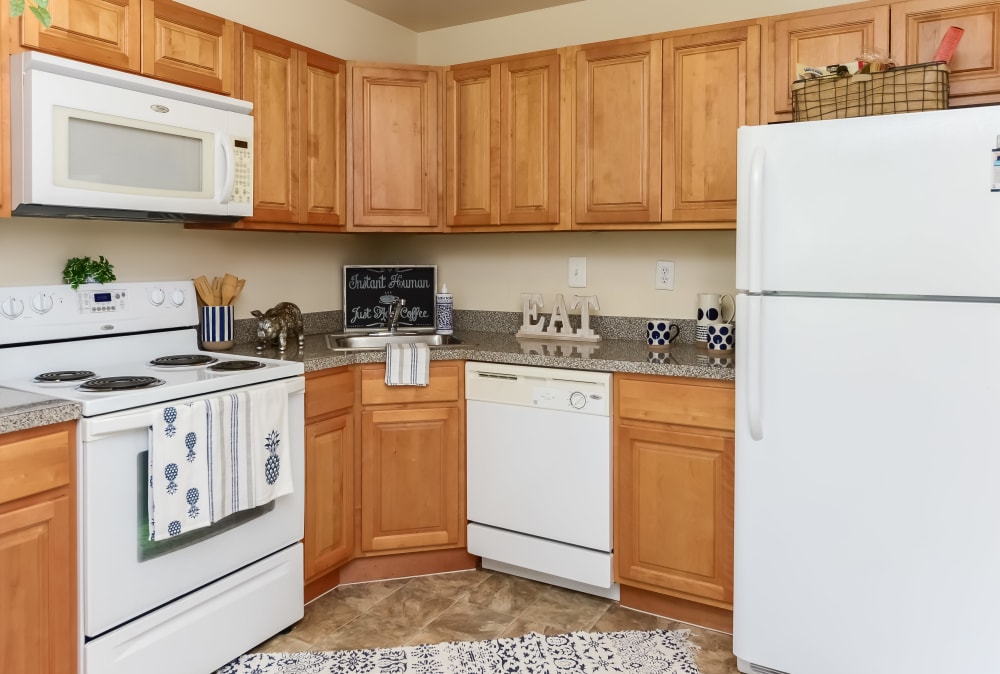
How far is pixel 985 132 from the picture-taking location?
1.83 metres

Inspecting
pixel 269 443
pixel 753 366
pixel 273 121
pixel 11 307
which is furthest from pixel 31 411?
pixel 753 366

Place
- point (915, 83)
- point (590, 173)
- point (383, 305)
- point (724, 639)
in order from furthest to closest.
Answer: point (383, 305) → point (590, 173) → point (724, 639) → point (915, 83)

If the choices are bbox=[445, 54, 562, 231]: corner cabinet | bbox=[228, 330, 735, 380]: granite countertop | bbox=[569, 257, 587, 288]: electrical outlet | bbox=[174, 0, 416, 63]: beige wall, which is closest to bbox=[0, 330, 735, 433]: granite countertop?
bbox=[228, 330, 735, 380]: granite countertop

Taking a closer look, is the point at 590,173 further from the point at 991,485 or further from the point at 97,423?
the point at 97,423

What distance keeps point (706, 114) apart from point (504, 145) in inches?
32.5

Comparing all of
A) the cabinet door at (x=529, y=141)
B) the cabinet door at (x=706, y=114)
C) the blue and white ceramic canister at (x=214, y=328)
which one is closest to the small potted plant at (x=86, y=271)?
the blue and white ceramic canister at (x=214, y=328)

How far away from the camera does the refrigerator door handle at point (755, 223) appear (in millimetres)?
2053

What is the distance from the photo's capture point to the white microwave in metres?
1.90

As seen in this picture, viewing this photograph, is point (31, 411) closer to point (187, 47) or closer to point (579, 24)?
point (187, 47)

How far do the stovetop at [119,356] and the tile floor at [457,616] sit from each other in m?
0.89

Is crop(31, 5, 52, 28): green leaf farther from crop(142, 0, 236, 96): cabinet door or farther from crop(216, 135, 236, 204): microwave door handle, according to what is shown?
crop(216, 135, 236, 204): microwave door handle

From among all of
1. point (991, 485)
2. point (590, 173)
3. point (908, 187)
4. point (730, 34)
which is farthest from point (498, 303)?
point (991, 485)

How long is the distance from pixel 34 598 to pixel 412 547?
136 cm

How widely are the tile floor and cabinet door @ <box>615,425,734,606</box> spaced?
6.2 inches
